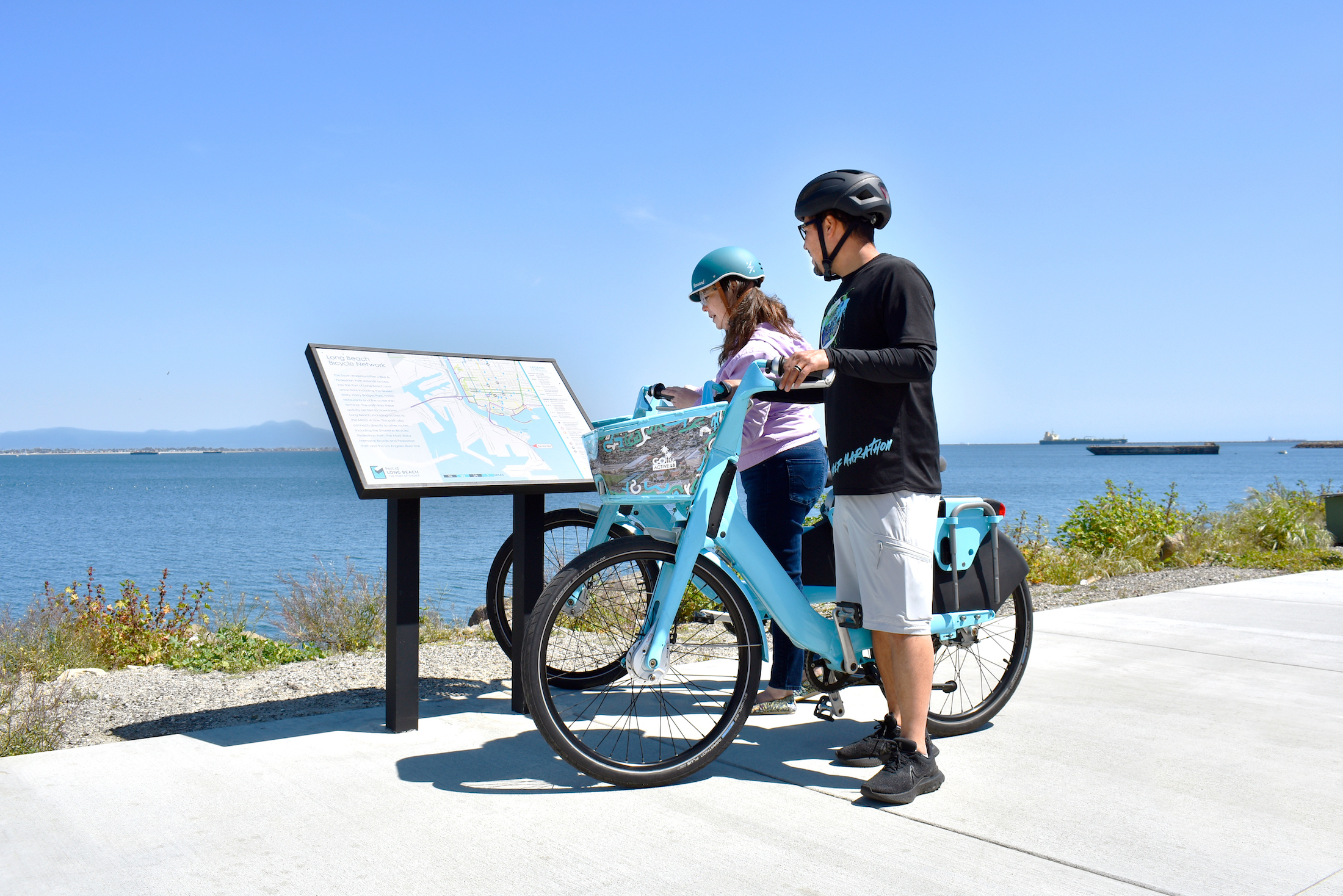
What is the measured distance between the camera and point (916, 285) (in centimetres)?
323

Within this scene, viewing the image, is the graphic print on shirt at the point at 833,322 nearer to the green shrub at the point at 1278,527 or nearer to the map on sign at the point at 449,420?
the map on sign at the point at 449,420

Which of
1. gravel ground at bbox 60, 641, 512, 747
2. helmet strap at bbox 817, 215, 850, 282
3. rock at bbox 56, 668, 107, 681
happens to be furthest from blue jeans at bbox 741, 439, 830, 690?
rock at bbox 56, 668, 107, 681

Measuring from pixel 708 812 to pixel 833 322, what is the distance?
1702 mm

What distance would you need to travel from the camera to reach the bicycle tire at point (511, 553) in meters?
4.52

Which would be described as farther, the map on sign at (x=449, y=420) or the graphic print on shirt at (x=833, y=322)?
the map on sign at (x=449, y=420)

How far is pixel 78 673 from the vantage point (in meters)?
5.41

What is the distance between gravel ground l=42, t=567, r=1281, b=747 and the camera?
4328mm

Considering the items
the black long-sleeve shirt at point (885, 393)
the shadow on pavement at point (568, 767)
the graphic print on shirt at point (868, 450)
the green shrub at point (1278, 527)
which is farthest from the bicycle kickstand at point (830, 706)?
the green shrub at point (1278, 527)

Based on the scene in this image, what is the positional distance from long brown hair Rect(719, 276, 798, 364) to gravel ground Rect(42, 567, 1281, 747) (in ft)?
7.11

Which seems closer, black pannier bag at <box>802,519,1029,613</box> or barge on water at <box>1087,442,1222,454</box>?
black pannier bag at <box>802,519,1029,613</box>

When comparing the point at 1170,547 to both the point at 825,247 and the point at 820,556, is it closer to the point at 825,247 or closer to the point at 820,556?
the point at 820,556

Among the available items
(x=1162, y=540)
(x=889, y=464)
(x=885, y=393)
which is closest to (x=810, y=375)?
(x=885, y=393)

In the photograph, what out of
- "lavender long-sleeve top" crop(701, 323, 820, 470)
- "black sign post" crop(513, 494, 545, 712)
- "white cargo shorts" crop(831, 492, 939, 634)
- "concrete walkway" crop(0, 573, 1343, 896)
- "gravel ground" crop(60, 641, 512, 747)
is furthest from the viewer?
"gravel ground" crop(60, 641, 512, 747)

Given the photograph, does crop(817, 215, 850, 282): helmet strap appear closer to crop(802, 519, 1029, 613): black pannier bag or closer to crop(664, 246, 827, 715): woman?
crop(664, 246, 827, 715): woman
